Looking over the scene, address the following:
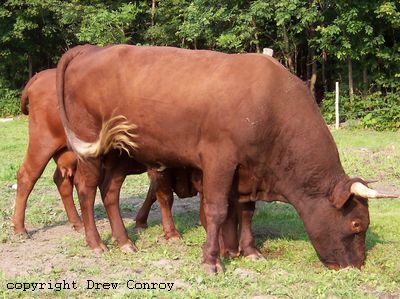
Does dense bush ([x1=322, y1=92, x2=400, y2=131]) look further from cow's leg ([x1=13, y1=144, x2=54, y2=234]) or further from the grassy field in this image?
cow's leg ([x1=13, y1=144, x2=54, y2=234])

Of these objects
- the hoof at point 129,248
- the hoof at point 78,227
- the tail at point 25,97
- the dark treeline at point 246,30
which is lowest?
the hoof at point 78,227

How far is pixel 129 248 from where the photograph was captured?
6941mm

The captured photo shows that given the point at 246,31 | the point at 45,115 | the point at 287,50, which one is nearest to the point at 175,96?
the point at 45,115

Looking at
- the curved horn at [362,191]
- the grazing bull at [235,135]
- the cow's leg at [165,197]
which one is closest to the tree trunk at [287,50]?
the cow's leg at [165,197]

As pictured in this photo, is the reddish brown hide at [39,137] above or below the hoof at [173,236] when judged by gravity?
above

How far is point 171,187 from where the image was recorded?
301 inches

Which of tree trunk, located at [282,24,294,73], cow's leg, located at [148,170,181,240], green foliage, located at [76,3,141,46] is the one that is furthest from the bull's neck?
green foliage, located at [76,3,141,46]

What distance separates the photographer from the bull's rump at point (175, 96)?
239 inches

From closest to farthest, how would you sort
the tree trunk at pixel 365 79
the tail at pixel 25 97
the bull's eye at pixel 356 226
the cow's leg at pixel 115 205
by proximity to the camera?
the bull's eye at pixel 356 226
the cow's leg at pixel 115 205
the tail at pixel 25 97
the tree trunk at pixel 365 79

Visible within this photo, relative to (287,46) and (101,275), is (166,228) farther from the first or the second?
(287,46)

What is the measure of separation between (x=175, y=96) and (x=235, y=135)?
0.80 m

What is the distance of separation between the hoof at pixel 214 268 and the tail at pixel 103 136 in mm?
1511

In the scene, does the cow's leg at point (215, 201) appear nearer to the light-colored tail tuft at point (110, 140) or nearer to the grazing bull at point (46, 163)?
the light-colored tail tuft at point (110, 140)

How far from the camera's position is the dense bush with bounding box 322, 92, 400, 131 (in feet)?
70.2
